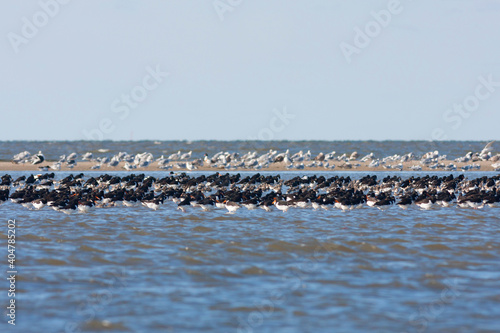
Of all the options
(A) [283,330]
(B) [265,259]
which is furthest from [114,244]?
(A) [283,330]

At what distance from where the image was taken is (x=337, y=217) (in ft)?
82.9

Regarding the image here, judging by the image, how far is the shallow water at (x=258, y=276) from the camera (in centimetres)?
1076

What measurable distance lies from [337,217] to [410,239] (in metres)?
6.22

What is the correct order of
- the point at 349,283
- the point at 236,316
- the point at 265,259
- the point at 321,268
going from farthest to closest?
the point at 265,259 → the point at 321,268 → the point at 349,283 → the point at 236,316

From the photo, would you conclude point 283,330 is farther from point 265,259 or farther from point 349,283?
point 265,259
